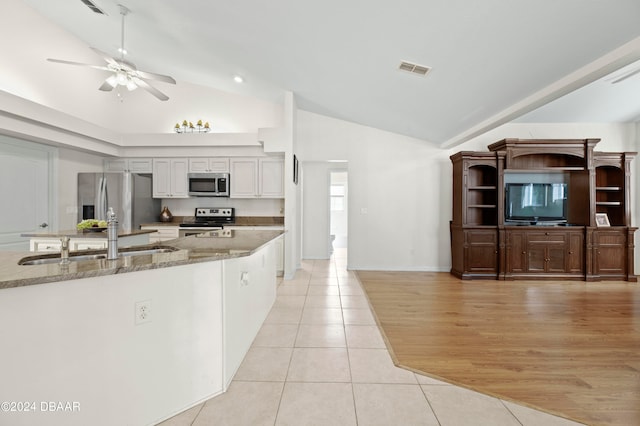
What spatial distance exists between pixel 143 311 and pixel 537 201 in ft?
18.6

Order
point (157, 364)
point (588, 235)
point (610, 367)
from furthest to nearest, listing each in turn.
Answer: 1. point (588, 235)
2. point (610, 367)
3. point (157, 364)

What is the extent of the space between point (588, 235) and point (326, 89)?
4.63 meters

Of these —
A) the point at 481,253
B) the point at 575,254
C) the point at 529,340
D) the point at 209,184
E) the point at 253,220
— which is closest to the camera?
the point at 529,340

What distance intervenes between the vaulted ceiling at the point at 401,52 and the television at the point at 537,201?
3.95 feet

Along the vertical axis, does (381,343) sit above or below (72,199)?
below

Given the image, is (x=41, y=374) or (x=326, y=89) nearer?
(x=41, y=374)

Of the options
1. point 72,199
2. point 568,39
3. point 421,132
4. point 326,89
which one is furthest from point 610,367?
point 72,199

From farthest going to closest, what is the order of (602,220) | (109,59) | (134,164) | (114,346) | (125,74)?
1. (134,164)
2. (602,220)
3. (125,74)
4. (109,59)
5. (114,346)

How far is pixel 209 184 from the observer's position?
5086 mm

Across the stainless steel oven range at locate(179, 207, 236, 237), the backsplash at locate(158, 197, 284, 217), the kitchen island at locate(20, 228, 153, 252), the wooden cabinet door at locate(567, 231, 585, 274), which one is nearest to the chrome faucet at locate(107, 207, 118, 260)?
the kitchen island at locate(20, 228, 153, 252)

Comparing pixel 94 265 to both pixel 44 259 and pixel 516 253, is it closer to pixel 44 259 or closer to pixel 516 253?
pixel 44 259

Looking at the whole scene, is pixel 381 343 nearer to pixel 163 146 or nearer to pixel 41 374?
pixel 41 374

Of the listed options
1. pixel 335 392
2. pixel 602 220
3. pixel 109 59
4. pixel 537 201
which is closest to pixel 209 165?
pixel 109 59

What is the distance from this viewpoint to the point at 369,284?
4316 millimetres
